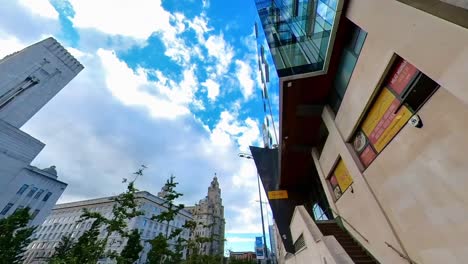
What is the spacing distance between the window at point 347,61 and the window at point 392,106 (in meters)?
1.78

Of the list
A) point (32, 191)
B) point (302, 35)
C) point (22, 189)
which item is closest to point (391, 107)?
point (302, 35)

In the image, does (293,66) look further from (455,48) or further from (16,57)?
(16,57)

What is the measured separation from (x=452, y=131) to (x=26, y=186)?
188ft

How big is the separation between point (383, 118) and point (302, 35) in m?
6.49

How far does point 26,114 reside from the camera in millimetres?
35969

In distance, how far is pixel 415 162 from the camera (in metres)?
4.69

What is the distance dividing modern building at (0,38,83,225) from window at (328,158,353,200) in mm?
46642

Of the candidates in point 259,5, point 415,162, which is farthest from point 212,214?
point 415,162

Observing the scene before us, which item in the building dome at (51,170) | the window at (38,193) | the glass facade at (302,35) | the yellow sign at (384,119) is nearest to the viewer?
the yellow sign at (384,119)

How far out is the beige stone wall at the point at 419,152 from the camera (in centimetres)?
363

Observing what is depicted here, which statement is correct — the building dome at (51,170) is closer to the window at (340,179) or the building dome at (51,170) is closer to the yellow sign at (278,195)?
the yellow sign at (278,195)

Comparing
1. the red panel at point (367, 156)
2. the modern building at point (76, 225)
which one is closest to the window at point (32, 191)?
the modern building at point (76, 225)

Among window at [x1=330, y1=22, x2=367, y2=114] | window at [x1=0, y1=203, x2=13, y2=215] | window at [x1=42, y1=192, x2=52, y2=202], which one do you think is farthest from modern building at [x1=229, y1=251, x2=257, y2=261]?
window at [x1=330, y1=22, x2=367, y2=114]

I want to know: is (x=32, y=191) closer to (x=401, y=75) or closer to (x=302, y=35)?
(x=302, y=35)
